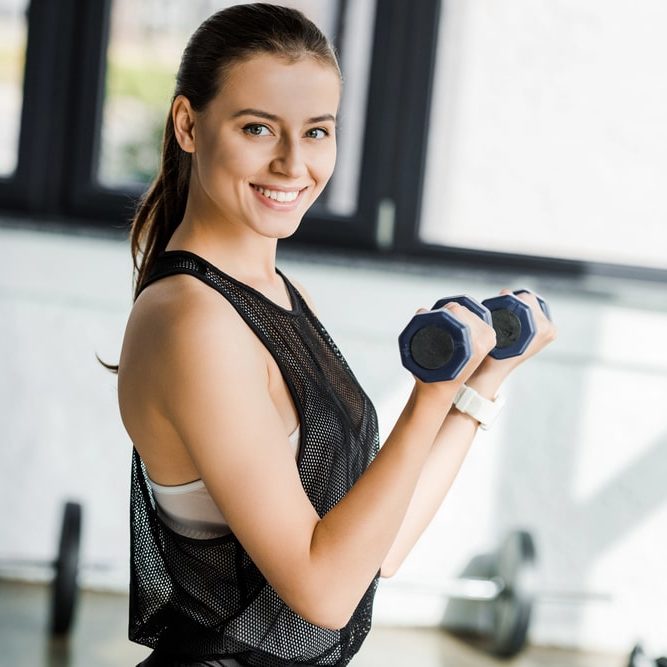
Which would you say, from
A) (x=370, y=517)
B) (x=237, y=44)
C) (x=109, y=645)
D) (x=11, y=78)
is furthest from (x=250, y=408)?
(x=11, y=78)

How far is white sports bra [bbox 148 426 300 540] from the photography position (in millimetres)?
1095

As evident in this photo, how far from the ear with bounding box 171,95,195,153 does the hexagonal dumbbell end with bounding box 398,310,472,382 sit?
0.33 metres

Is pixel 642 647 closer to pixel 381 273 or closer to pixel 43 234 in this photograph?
pixel 381 273

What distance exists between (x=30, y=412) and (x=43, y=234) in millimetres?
503

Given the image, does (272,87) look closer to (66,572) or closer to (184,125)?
(184,125)

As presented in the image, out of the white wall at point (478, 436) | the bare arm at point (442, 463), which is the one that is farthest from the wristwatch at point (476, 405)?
the white wall at point (478, 436)

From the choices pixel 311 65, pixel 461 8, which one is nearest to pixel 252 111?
pixel 311 65

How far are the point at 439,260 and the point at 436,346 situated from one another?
234cm

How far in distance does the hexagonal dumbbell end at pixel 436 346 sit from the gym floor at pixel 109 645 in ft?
6.70

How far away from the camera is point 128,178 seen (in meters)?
3.36

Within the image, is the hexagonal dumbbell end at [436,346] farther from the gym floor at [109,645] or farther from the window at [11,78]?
the window at [11,78]

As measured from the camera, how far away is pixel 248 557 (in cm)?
110

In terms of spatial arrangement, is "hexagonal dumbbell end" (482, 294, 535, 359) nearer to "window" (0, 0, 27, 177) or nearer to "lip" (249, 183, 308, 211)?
"lip" (249, 183, 308, 211)

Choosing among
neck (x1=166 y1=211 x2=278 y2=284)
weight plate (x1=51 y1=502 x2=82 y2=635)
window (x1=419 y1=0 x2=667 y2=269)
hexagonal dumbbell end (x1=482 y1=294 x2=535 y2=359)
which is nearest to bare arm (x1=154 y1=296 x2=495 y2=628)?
neck (x1=166 y1=211 x2=278 y2=284)
